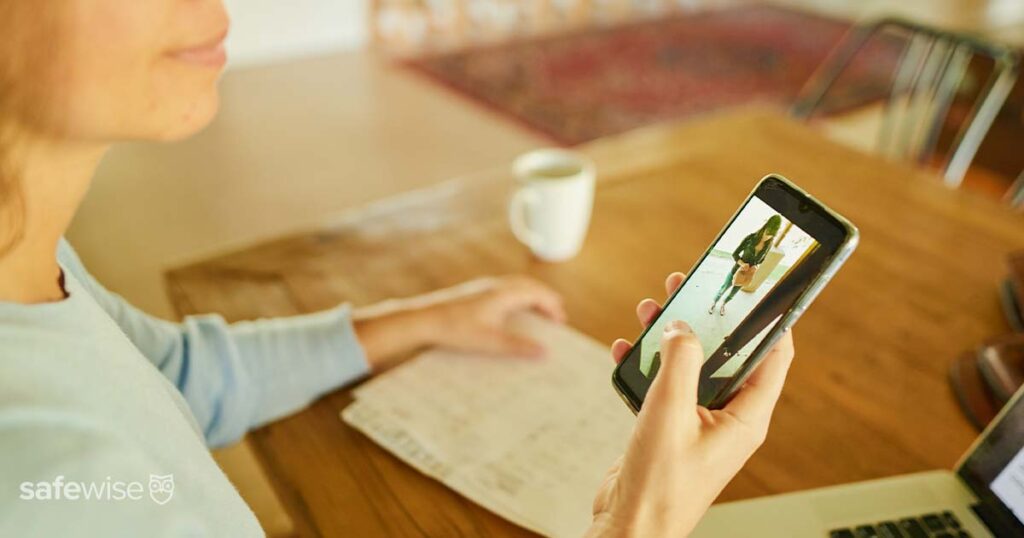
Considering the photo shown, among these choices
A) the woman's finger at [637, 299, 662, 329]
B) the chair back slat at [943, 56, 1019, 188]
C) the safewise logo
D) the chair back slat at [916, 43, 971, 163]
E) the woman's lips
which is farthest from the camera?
the chair back slat at [916, 43, 971, 163]

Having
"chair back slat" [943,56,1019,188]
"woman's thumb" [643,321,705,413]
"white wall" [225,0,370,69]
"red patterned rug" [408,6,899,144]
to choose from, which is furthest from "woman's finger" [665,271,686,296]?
"white wall" [225,0,370,69]

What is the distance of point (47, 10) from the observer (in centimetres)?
38

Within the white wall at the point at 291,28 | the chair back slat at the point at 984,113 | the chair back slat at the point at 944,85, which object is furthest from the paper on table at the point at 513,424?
the white wall at the point at 291,28

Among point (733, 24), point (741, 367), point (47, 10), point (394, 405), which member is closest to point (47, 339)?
point (47, 10)

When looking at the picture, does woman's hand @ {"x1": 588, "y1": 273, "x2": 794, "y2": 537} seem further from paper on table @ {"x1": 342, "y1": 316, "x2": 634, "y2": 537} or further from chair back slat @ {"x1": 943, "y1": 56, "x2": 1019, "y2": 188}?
chair back slat @ {"x1": 943, "y1": 56, "x2": 1019, "y2": 188}

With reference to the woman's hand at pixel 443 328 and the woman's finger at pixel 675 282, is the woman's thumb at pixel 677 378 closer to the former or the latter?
the woman's finger at pixel 675 282

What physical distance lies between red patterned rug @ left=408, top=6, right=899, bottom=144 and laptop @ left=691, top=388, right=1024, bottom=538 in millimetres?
2284

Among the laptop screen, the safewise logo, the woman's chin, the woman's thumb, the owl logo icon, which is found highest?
the laptop screen

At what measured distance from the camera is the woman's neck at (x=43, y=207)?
1.42ft

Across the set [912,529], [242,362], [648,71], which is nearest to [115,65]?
[242,362]

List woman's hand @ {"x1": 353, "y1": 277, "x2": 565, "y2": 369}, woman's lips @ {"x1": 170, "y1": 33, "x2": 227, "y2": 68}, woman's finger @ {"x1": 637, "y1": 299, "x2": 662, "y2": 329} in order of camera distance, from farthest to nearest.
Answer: woman's hand @ {"x1": 353, "y1": 277, "x2": 565, "y2": 369} < woman's finger @ {"x1": 637, "y1": 299, "x2": 662, "y2": 329} < woman's lips @ {"x1": 170, "y1": 33, "x2": 227, "y2": 68}

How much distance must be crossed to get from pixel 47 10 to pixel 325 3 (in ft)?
11.3

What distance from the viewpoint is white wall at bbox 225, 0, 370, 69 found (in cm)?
341

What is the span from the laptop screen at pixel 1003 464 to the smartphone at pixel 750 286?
18 cm
